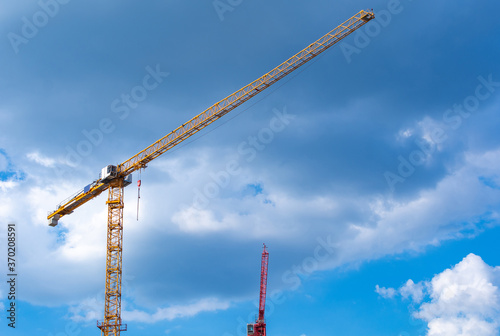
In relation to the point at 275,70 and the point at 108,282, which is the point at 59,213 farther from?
the point at 275,70

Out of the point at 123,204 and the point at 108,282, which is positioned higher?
the point at 123,204

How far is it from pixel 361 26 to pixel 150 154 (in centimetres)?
5000

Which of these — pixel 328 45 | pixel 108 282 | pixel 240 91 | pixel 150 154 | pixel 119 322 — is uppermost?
pixel 328 45

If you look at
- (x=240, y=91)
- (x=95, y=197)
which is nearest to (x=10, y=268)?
(x=95, y=197)

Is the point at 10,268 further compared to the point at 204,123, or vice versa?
the point at 204,123

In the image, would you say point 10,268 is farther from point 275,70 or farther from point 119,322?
point 275,70

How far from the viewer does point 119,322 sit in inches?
4149

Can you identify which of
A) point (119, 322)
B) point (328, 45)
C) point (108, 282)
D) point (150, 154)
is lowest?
point (119, 322)

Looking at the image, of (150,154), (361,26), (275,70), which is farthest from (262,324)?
(361,26)

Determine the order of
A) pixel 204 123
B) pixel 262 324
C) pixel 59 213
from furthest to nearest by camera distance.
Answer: pixel 262 324 → pixel 59 213 → pixel 204 123

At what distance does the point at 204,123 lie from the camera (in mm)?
113000

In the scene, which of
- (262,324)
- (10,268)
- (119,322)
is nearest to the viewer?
(10,268)

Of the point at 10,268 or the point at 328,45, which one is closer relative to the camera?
the point at 10,268

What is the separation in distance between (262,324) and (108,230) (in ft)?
178
